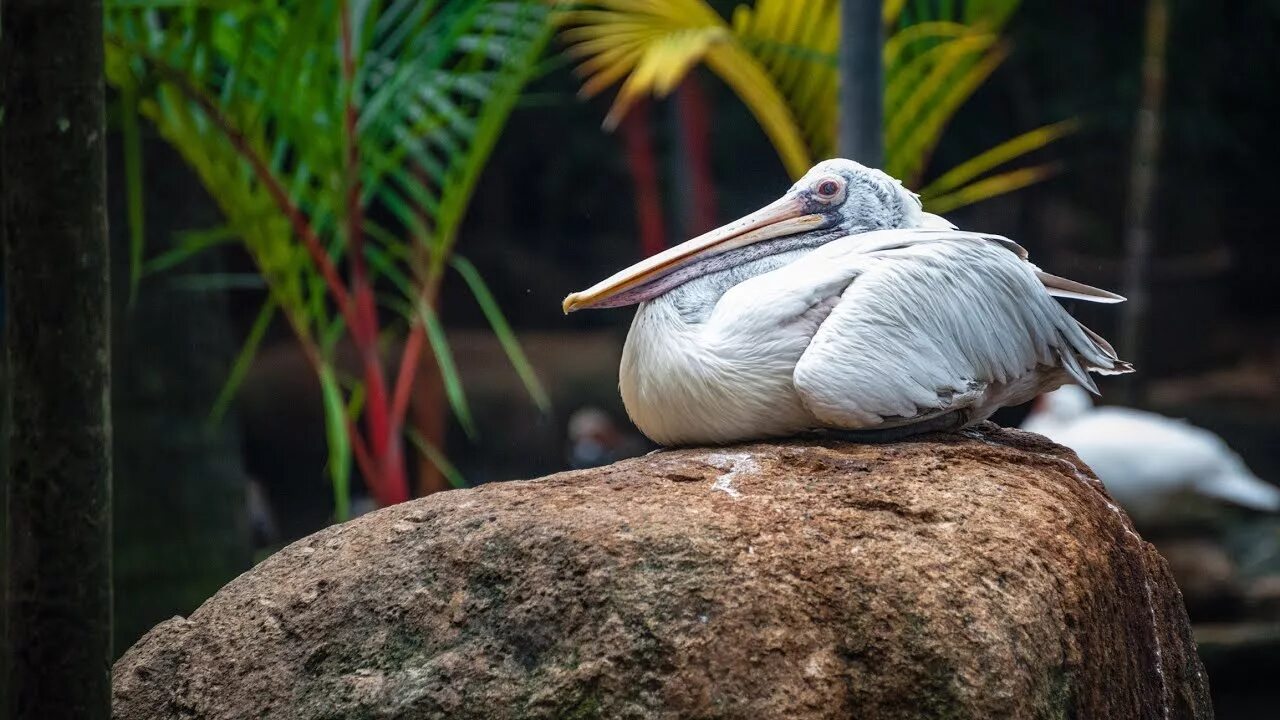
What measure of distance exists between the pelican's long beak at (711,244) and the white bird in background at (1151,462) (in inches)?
130

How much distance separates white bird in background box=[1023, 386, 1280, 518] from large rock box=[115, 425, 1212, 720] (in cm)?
343

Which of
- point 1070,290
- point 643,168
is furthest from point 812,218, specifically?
point 643,168

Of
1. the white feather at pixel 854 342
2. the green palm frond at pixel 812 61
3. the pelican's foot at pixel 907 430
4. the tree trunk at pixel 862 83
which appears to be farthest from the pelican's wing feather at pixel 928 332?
the green palm frond at pixel 812 61

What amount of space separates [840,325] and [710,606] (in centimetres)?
65

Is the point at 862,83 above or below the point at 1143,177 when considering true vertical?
above

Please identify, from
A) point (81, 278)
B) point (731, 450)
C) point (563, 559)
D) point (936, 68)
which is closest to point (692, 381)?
point (731, 450)

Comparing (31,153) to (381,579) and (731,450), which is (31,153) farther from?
(731,450)

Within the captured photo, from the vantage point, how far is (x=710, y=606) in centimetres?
209

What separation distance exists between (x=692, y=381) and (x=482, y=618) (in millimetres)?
649

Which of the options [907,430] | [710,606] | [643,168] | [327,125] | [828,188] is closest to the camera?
[710,606]

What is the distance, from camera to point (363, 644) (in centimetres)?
225

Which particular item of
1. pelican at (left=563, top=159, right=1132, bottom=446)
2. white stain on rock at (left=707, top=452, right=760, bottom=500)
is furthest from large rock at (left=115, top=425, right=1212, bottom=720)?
pelican at (left=563, top=159, right=1132, bottom=446)

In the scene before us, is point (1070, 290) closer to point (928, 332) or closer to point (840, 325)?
point (928, 332)

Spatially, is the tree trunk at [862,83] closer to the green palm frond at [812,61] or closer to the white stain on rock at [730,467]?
the green palm frond at [812,61]
